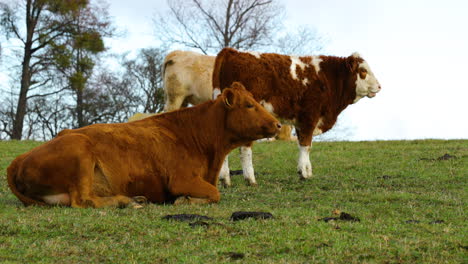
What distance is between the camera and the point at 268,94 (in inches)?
424

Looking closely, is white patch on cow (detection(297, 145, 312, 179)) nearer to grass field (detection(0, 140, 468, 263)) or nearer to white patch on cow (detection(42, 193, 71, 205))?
grass field (detection(0, 140, 468, 263))

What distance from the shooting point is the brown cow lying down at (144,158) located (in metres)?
6.87

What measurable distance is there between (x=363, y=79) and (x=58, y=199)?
752 centimetres

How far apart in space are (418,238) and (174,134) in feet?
11.8

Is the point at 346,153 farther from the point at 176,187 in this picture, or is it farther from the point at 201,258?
the point at 201,258

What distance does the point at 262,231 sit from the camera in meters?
5.63

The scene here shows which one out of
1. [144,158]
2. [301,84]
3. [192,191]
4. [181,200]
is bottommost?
[181,200]

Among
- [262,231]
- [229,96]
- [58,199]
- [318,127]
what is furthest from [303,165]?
[262,231]

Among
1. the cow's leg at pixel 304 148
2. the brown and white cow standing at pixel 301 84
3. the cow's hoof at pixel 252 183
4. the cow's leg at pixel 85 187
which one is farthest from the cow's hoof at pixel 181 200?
the cow's leg at pixel 304 148

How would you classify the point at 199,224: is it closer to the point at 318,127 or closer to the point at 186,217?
the point at 186,217

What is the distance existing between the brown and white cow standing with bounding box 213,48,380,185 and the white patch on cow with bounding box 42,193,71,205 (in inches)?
147

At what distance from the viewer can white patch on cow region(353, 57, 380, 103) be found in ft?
40.8

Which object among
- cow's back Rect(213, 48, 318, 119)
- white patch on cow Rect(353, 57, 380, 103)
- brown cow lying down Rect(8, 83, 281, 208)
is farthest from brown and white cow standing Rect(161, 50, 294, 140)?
brown cow lying down Rect(8, 83, 281, 208)

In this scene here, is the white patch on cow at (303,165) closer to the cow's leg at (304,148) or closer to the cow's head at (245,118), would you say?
the cow's leg at (304,148)
